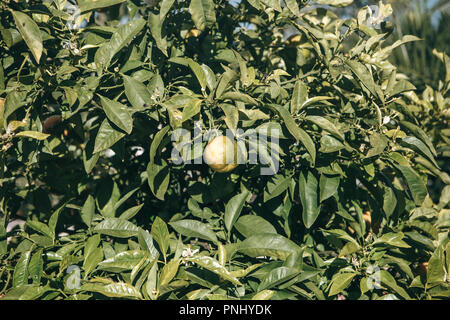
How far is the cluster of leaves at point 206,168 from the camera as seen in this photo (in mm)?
1105

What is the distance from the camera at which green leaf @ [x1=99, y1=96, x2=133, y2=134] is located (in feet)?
3.68

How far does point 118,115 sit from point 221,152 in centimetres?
33

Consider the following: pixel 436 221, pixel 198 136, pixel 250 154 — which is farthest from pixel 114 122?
pixel 436 221

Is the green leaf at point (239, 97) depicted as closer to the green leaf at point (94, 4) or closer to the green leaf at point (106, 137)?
the green leaf at point (106, 137)

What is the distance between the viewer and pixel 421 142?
4.03ft

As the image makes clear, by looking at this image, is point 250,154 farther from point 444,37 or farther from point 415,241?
point 444,37

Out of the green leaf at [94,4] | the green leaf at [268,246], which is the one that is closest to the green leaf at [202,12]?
the green leaf at [94,4]

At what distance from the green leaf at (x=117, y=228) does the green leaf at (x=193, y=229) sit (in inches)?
5.4

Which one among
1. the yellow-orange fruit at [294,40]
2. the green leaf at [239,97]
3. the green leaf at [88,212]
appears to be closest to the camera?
the green leaf at [239,97]

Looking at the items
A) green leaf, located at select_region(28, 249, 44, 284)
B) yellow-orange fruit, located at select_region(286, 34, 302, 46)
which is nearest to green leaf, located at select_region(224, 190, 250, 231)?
green leaf, located at select_region(28, 249, 44, 284)

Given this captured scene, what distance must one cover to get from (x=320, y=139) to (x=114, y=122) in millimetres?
643

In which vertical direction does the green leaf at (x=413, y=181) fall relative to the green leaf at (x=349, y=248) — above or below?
above

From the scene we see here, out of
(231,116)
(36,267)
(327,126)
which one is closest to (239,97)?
(231,116)

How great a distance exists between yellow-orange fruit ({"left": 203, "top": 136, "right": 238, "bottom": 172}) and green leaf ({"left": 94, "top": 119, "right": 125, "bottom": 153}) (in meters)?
0.27
